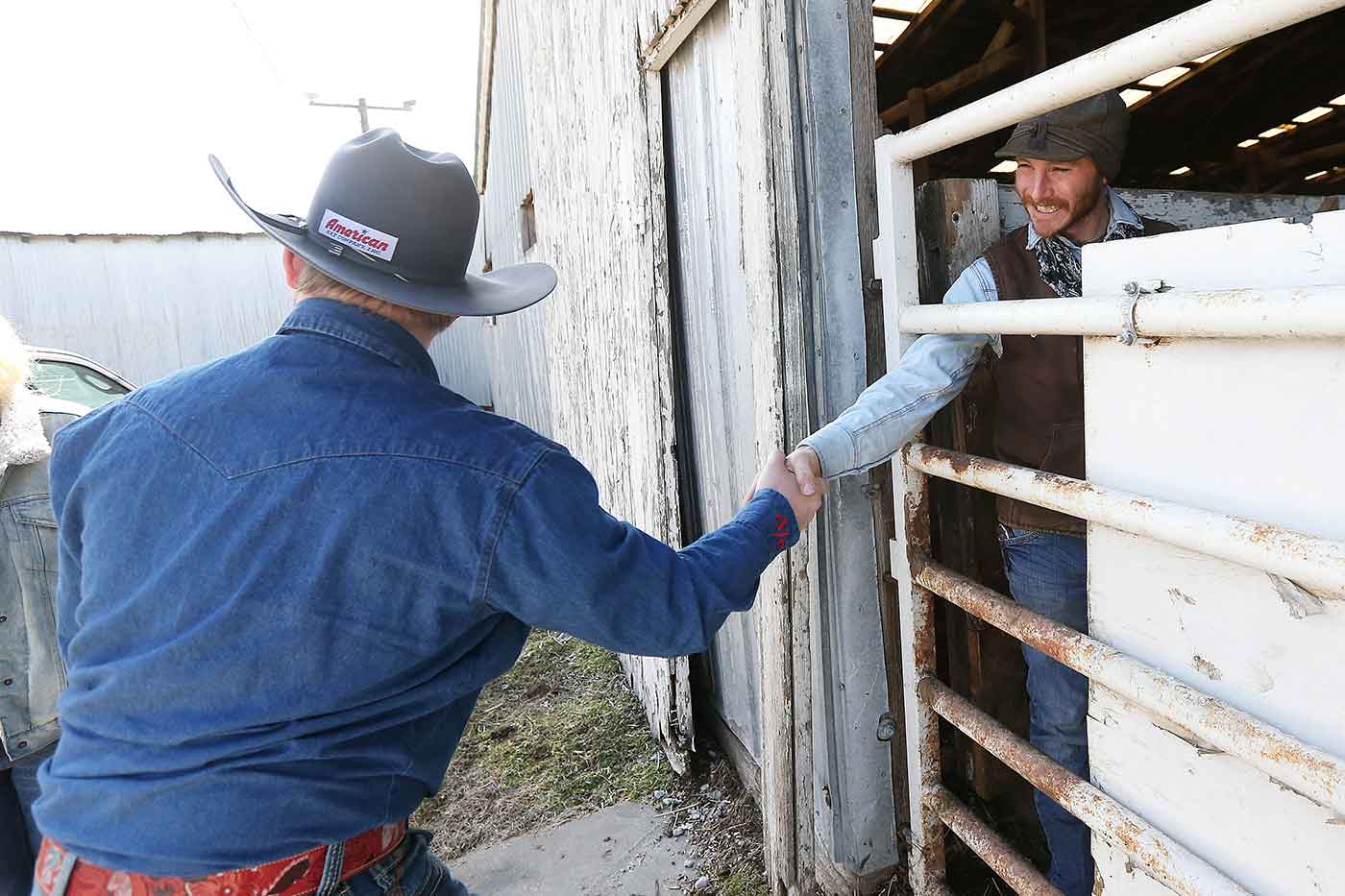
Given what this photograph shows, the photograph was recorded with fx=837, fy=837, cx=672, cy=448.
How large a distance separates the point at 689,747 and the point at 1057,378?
2.20 m

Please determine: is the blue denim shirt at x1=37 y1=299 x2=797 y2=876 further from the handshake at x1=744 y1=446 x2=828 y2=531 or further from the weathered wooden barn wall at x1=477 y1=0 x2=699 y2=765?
the weathered wooden barn wall at x1=477 y1=0 x2=699 y2=765

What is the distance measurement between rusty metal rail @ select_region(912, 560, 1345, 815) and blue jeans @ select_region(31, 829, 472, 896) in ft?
3.85

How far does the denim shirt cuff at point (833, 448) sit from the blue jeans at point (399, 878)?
1.09 meters

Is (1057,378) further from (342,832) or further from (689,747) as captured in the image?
(689,747)

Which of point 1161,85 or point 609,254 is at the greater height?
point 1161,85

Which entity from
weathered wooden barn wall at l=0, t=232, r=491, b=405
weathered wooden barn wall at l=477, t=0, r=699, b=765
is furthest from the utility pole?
weathered wooden barn wall at l=477, t=0, r=699, b=765

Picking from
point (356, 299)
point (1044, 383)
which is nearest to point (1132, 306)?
point (1044, 383)

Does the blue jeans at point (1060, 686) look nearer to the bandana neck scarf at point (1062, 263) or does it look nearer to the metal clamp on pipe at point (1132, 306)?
the bandana neck scarf at point (1062, 263)

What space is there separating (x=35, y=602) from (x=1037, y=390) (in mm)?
2413

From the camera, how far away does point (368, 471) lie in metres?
1.21

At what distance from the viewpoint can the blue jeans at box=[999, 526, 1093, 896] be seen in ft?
6.71

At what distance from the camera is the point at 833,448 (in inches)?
73.5

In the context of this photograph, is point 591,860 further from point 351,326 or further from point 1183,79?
point 1183,79

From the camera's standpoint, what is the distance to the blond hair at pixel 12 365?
1.96 m
